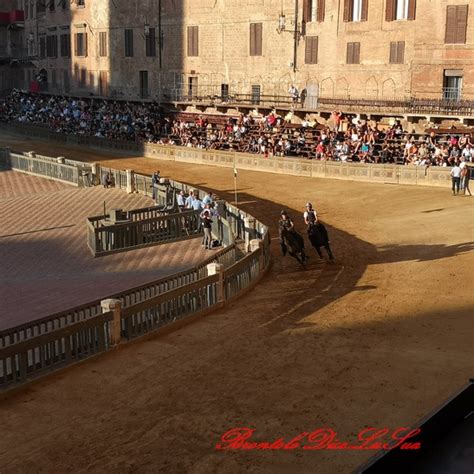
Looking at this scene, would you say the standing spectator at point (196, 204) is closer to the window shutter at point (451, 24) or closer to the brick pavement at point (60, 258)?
the brick pavement at point (60, 258)

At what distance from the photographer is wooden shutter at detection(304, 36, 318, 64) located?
4884cm

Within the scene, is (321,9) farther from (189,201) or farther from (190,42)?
(189,201)

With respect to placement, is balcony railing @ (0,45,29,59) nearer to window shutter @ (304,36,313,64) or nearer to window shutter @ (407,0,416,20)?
window shutter @ (304,36,313,64)

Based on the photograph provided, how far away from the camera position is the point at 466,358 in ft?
44.8

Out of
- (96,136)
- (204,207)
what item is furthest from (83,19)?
(204,207)

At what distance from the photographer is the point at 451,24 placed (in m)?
41.2

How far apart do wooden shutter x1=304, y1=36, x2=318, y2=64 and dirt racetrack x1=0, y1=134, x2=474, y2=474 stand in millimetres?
29245

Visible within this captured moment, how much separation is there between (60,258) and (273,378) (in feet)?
41.4

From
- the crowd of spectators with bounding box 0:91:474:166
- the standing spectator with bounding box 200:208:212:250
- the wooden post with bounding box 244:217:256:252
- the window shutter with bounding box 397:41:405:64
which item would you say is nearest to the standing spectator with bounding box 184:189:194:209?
the standing spectator with bounding box 200:208:212:250

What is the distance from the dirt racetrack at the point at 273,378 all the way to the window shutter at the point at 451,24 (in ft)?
74.8

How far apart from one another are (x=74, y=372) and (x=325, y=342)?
475cm

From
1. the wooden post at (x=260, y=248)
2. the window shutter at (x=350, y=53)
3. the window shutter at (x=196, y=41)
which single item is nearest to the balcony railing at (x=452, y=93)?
the window shutter at (x=350, y=53)

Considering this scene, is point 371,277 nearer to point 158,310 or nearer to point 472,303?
point 472,303

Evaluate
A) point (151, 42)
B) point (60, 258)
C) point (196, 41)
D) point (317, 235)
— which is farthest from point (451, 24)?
point (60, 258)
